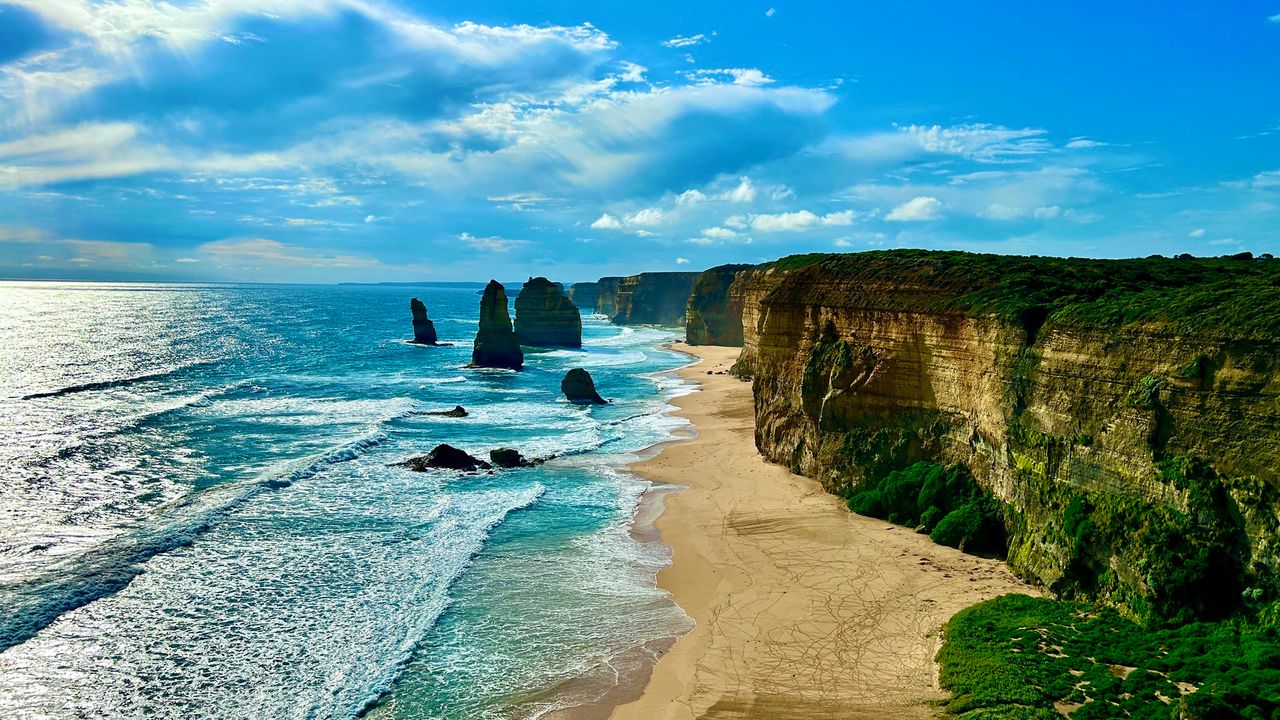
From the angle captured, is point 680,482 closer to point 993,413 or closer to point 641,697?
point 993,413

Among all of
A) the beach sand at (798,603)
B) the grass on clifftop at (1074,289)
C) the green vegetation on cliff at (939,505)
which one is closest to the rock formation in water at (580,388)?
the beach sand at (798,603)

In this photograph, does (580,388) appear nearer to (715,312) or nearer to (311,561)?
(311,561)

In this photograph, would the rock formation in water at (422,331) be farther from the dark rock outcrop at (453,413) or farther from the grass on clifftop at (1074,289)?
the grass on clifftop at (1074,289)

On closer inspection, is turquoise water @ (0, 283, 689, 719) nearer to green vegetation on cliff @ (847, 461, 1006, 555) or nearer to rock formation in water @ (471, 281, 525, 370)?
Result: green vegetation on cliff @ (847, 461, 1006, 555)

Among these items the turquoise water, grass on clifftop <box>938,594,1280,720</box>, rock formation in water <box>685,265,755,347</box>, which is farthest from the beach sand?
rock formation in water <box>685,265,755,347</box>

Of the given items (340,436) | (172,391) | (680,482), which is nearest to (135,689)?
(680,482)

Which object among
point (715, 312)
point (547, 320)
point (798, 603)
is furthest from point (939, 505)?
point (547, 320)
